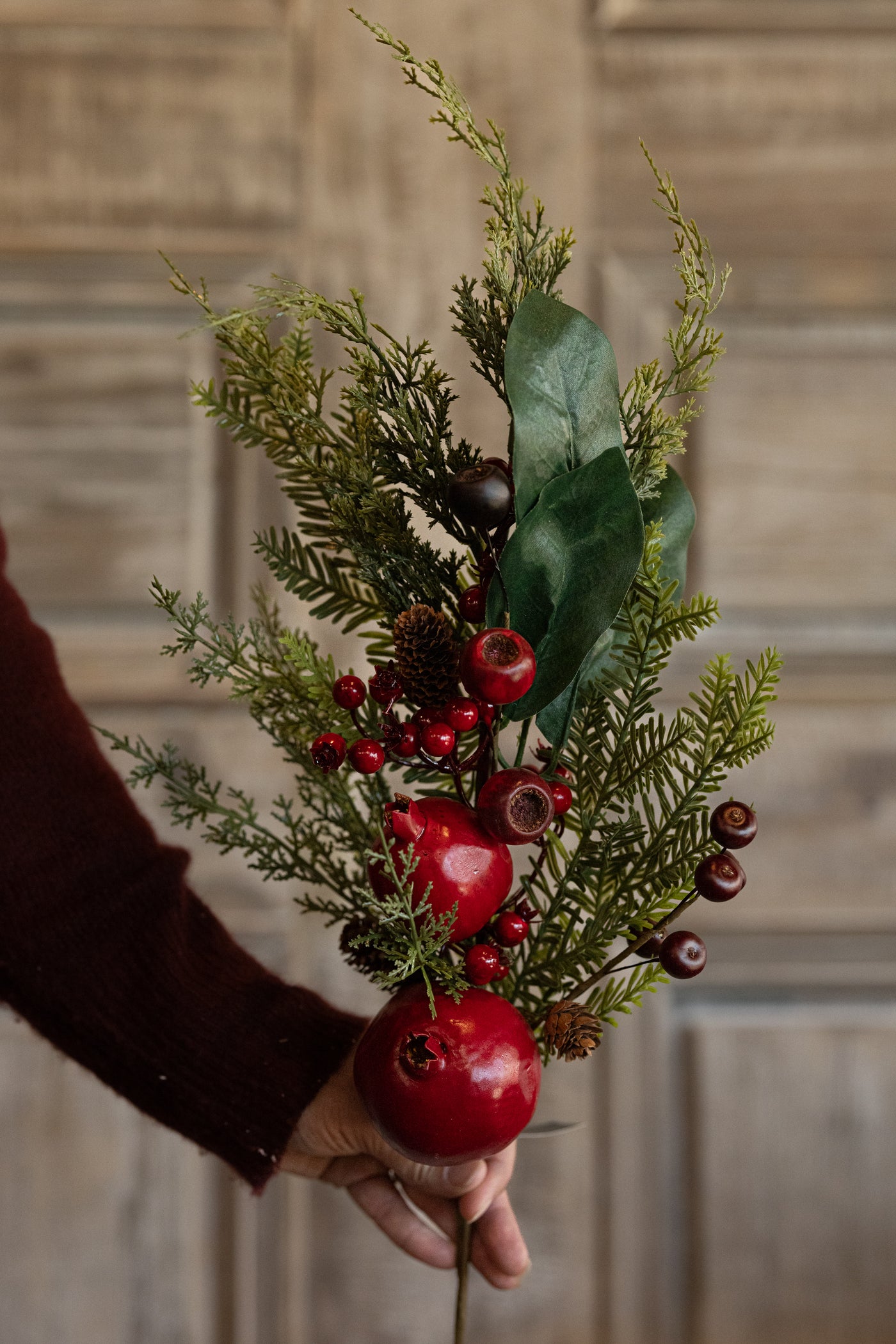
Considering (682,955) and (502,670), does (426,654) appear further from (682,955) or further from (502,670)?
(682,955)

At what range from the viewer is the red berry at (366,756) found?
0.38m

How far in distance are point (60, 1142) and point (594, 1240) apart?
520mm

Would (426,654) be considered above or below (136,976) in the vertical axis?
above

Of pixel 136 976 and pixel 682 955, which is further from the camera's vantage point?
pixel 136 976

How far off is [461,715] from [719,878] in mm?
109

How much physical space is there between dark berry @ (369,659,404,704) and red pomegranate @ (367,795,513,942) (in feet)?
0.13

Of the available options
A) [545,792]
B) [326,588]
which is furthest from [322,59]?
[545,792]

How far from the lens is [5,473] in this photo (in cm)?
101

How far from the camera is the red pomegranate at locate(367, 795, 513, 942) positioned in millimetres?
365

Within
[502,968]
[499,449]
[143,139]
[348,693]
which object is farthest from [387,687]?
[143,139]


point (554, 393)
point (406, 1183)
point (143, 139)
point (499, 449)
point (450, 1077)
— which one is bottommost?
point (406, 1183)

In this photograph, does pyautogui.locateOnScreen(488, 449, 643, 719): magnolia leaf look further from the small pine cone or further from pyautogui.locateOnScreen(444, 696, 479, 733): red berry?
the small pine cone

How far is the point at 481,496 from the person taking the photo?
0.36 m

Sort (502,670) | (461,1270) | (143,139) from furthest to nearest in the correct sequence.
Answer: (143,139), (461,1270), (502,670)
